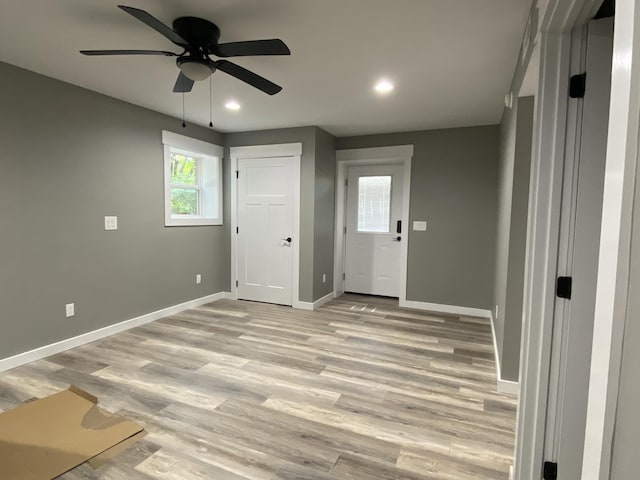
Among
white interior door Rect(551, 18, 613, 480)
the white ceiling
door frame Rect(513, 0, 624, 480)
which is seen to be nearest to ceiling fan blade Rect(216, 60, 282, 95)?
the white ceiling

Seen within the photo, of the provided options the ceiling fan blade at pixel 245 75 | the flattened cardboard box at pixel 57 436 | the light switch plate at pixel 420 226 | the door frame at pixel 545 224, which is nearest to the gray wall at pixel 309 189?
the light switch plate at pixel 420 226

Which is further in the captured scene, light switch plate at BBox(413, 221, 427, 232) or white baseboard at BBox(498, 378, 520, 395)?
light switch plate at BBox(413, 221, 427, 232)

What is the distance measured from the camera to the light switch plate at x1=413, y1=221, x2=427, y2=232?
4.81 meters

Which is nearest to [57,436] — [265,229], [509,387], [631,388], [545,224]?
[631,388]

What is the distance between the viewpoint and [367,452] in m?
1.95

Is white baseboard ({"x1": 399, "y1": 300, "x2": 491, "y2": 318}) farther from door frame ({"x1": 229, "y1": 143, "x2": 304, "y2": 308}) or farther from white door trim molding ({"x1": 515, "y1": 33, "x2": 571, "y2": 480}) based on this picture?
white door trim molding ({"x1": 515, "y1": 33, "x2": 571, "y2": 480})

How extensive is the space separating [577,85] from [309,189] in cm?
351

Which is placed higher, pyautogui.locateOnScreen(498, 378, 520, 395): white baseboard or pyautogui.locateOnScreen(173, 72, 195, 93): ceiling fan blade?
pyautogui.locateOnScreen(173, 72, 195, 93): ceiling fan blade

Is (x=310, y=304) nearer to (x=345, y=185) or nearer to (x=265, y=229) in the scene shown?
(x=265, y=229)

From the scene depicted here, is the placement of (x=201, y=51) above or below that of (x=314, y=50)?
below

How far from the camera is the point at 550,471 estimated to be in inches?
56.1

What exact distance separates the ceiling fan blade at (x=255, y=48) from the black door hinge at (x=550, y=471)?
89.2 inches

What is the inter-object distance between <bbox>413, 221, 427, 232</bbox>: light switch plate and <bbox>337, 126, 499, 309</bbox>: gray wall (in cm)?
5

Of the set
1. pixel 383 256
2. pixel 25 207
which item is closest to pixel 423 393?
pixel 383 256
